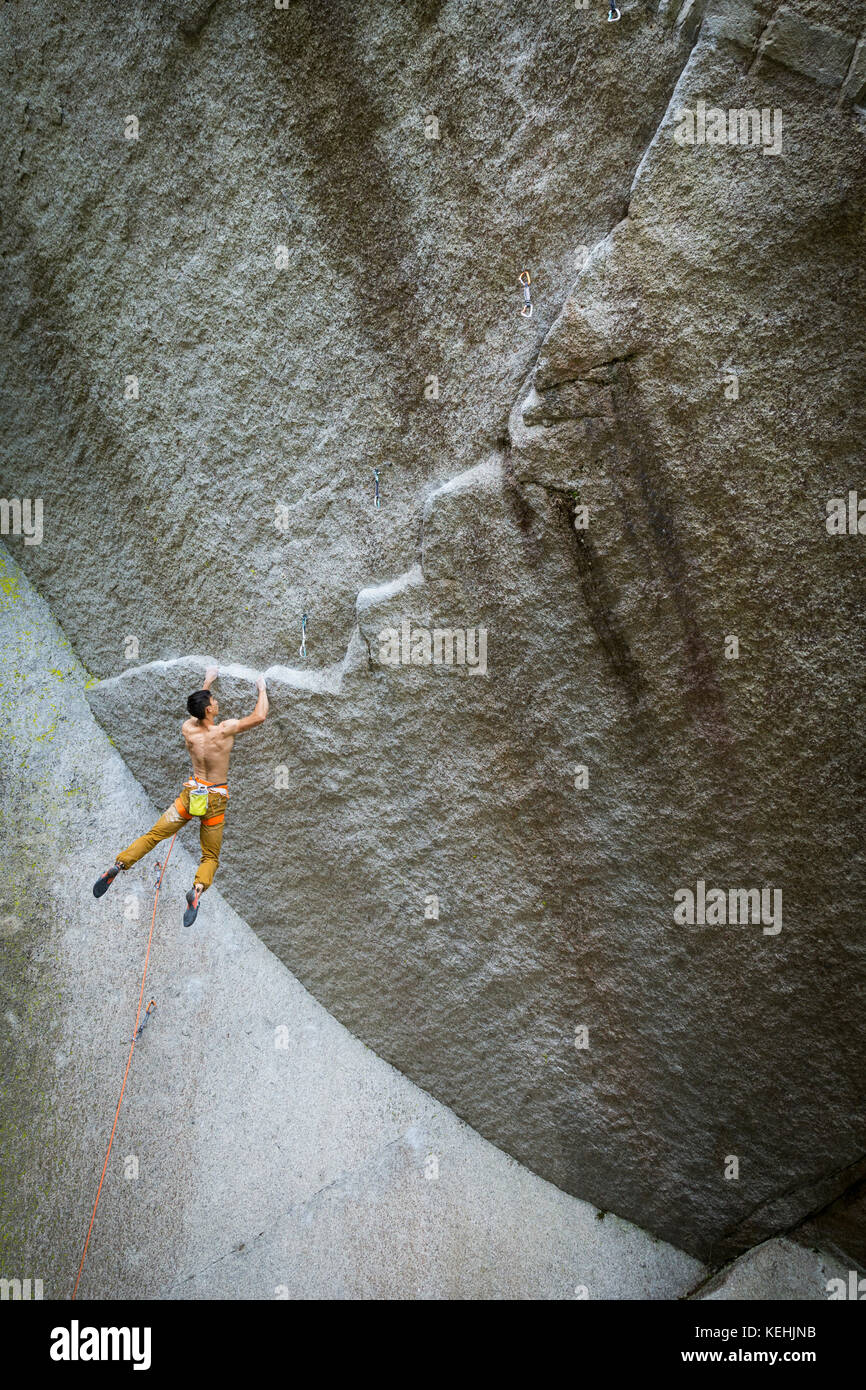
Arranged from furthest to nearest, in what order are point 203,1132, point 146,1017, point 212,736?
1. point 146,1017
2. point 203,1132
3. point 212,736

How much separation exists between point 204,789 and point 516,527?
1809mm

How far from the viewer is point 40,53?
4.32 m

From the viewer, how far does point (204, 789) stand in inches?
161

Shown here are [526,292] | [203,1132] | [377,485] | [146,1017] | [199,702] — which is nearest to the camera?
[526,292]


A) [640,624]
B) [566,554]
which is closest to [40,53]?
[566,554]

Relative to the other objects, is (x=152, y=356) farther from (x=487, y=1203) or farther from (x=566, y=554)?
(x=487, y=1203)

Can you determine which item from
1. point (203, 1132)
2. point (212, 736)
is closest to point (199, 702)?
point (212, 736)

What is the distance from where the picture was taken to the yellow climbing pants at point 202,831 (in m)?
4.04

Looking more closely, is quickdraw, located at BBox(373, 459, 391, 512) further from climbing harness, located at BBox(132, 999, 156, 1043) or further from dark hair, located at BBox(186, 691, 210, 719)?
climbing harness, located at BBox(132, 999, 156, 1043)

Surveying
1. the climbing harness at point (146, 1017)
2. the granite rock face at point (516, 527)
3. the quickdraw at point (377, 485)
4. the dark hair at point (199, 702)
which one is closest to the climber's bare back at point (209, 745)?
the dark hair at point (199, 702)

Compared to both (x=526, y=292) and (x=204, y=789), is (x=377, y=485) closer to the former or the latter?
(x=526, y=292)

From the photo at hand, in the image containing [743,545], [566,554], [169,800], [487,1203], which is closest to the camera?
[743,545]

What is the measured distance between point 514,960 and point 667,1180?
A: 53.1 inches

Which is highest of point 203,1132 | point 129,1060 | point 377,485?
point 377,485
